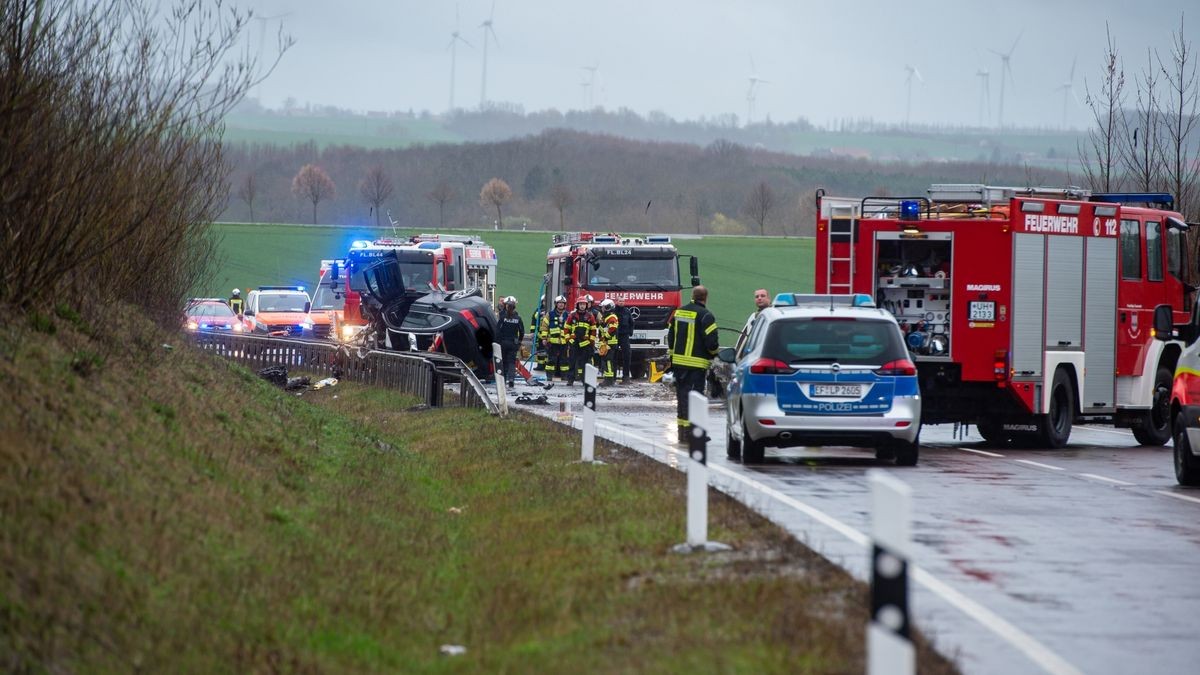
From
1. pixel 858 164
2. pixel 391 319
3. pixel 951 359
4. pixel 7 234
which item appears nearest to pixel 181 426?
pixel 7 234

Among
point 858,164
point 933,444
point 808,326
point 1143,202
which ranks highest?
point 858,164

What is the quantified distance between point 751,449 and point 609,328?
1844cm

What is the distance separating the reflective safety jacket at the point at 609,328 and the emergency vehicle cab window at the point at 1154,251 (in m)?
14.7

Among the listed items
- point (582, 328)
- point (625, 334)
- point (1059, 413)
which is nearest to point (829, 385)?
point (1059, 413)

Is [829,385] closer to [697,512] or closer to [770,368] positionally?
[770,368]

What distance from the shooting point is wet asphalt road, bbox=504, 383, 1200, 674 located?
27.7ft

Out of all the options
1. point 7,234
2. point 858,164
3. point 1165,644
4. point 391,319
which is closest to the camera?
point 1165,644

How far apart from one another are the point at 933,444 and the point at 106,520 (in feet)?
54.3

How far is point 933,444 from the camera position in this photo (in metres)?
23.8

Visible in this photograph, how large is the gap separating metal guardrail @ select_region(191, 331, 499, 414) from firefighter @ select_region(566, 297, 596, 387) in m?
2.60

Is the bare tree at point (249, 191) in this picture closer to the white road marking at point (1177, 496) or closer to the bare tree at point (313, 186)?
the bare tree at point (313, 186)

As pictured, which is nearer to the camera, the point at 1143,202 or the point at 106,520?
the point at 106,520

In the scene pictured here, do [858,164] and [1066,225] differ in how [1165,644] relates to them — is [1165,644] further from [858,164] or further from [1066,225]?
[858,164]

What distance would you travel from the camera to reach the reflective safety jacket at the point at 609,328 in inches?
1446
